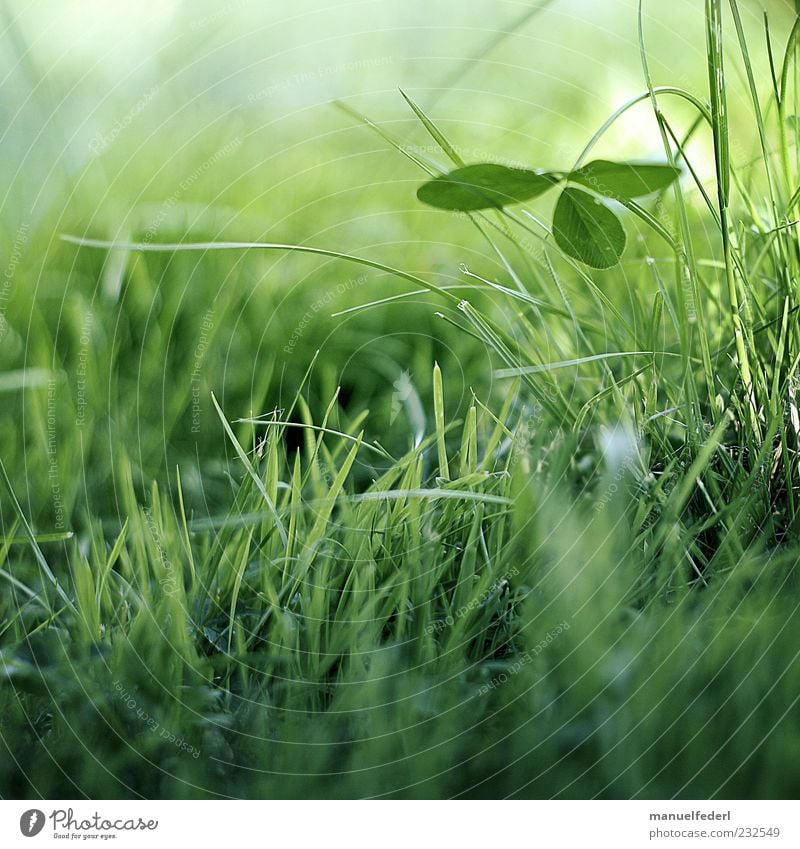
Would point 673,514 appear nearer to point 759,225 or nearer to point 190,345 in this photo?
point 759,225

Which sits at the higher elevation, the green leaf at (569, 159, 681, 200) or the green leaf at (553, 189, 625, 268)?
the green leaf at (569, 159, 681, 200)

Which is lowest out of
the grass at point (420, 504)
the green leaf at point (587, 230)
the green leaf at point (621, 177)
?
the grass at point (420, 504)

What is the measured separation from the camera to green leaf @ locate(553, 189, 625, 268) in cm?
37

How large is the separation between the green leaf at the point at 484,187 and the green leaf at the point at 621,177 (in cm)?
2

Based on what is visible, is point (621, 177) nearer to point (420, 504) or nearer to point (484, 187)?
point (484, 187)

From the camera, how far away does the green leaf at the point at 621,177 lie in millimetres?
361

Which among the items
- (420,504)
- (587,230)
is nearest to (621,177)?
(587,230)

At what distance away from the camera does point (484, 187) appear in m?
0.37

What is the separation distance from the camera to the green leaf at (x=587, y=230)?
1.20 ft

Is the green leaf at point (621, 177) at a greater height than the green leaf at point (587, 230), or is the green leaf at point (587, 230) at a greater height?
the green leaf at point (621, 177)

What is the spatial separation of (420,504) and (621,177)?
19 cm

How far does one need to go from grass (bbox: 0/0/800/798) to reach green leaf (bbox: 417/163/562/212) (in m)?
0.01

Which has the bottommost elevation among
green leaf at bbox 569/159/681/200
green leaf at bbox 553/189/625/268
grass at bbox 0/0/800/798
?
grass at bbox 0/0/800/798

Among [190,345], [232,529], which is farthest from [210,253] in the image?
[232,529]
